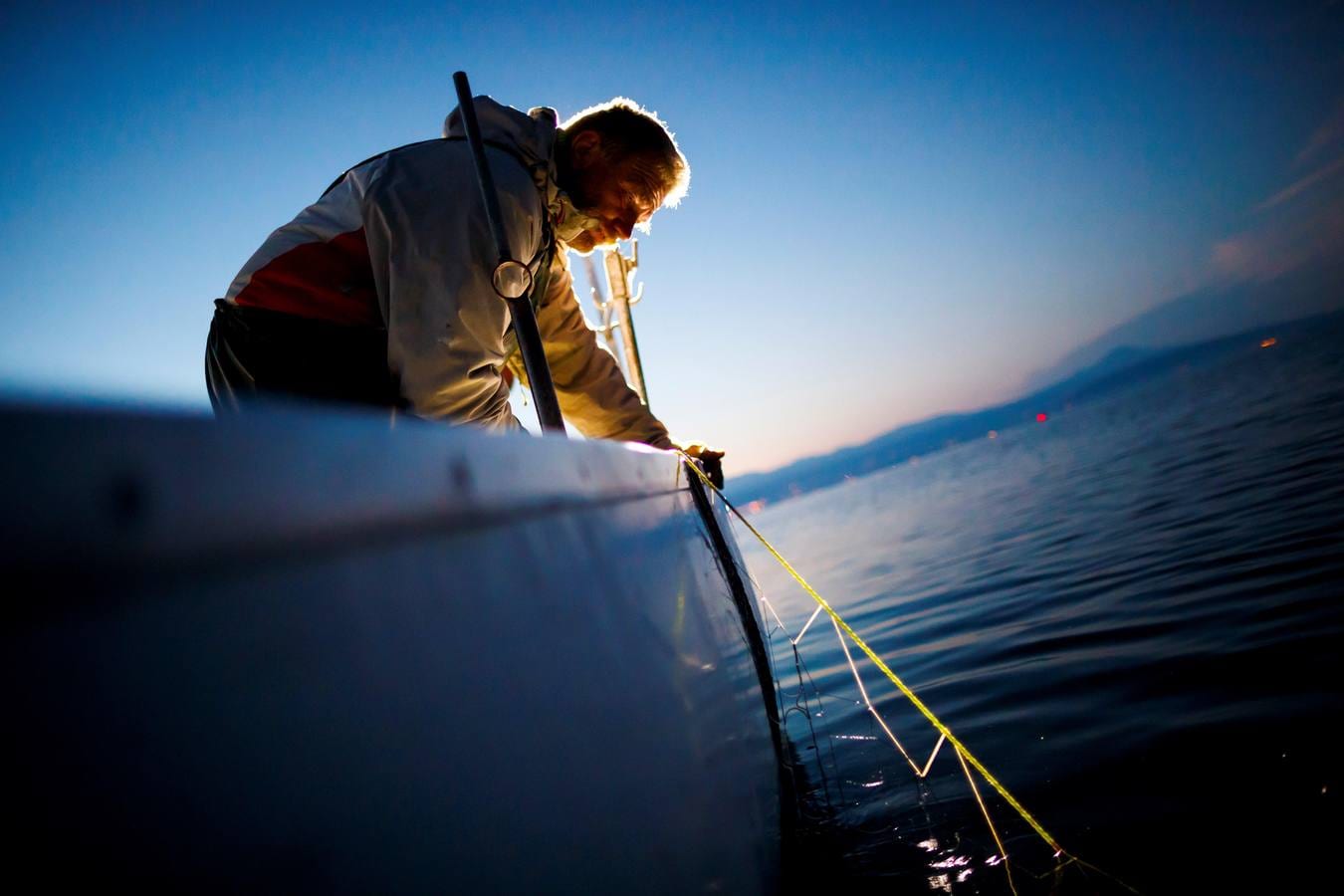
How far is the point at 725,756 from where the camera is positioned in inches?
58.6

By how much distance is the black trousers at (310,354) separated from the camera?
69.7 inches

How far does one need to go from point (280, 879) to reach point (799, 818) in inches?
135

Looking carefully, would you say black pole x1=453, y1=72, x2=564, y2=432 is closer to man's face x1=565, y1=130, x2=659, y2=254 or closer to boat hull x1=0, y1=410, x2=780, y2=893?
man's face x1=565, y1=130, x2=659, y2=254

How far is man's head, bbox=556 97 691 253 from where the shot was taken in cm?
207

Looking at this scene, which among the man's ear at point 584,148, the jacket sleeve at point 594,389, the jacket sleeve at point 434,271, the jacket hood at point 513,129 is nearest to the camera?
the jacket sleeve at point 434,271

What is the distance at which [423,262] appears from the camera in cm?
158

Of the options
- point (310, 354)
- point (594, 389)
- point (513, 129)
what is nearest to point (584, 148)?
point (513, 129)

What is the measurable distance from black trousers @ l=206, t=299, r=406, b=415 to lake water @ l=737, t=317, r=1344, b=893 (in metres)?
2.51

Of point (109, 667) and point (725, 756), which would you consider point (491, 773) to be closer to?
point (109, 667)

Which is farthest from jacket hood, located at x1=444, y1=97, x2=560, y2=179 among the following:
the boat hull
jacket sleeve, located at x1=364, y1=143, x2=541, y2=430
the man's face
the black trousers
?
the boat hull

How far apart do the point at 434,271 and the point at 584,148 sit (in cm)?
79

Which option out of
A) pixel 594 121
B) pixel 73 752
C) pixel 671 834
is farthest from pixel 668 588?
pixel 594 121

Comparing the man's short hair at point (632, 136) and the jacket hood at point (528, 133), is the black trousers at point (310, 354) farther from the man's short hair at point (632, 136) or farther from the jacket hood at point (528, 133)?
the man's short hair at point (632, 136)

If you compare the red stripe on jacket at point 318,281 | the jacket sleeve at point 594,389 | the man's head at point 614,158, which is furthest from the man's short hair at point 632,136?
the jacket sleeve at point 594,389
